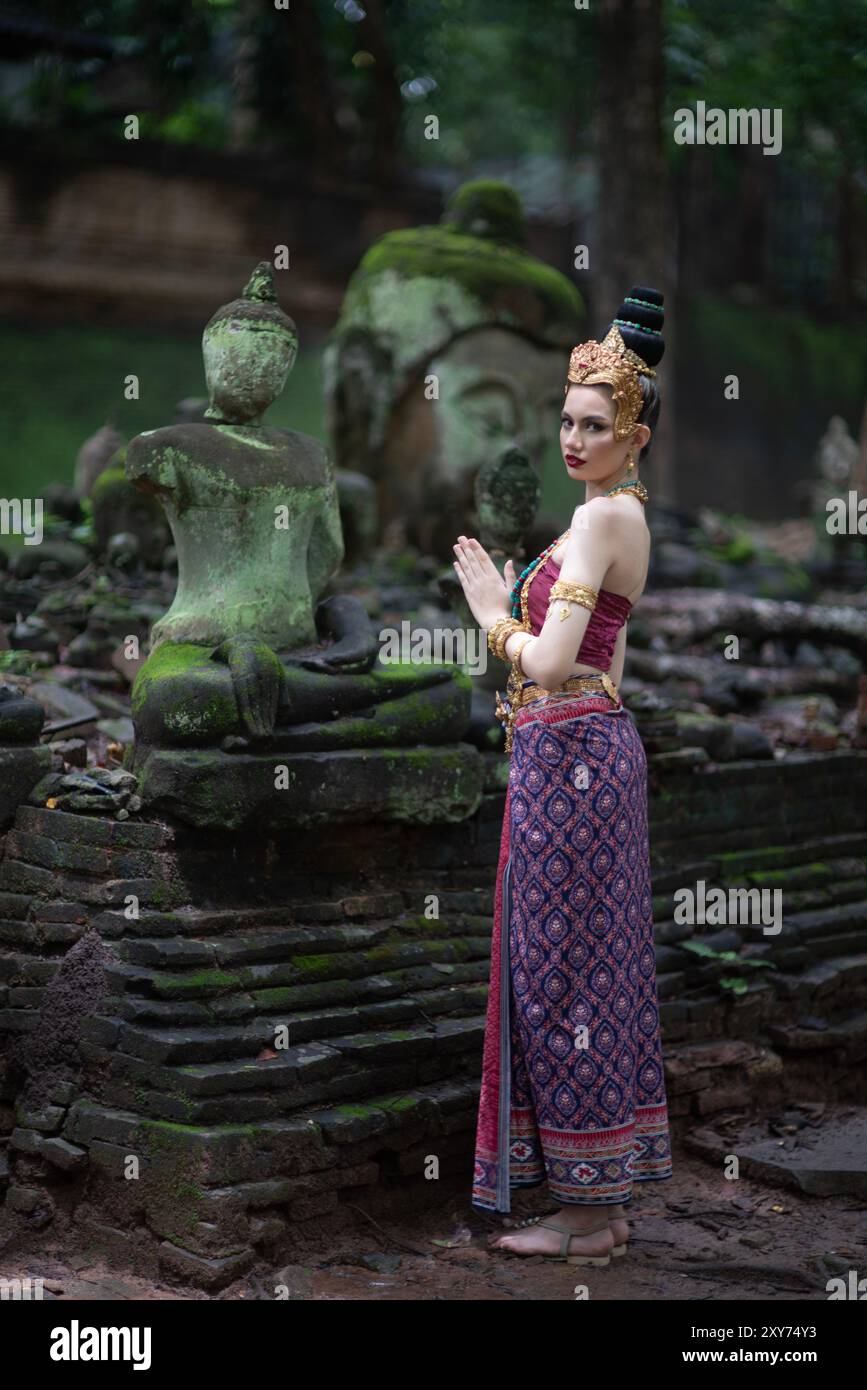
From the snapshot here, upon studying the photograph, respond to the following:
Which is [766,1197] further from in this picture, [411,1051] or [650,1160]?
[411,1051]

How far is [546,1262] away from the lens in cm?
409

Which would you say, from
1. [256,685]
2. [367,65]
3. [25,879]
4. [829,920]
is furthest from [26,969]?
[367,65]

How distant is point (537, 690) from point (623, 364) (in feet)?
2.60

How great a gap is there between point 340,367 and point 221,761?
5.46 m

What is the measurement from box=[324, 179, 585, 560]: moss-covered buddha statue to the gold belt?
5.08m

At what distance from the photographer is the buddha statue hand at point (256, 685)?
171 inches

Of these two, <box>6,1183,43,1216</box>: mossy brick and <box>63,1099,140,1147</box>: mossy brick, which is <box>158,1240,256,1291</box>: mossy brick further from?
<box>6,1183,43,1216</box>: mossy brick

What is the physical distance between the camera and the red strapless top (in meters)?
3.93

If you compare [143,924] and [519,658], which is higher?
[519,658]

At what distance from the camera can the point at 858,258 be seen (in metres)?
19.3

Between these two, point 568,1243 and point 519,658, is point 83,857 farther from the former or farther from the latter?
point 568,1243

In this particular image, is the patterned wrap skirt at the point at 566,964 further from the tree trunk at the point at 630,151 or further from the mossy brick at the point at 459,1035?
the tree trunk at the point at 630,151

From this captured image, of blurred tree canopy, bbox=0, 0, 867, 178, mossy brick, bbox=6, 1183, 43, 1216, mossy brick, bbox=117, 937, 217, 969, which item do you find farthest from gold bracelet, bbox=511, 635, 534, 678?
blurred tree canopy, bbox=0, 0, 867, 178

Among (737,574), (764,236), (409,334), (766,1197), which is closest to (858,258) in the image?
(764,236)
